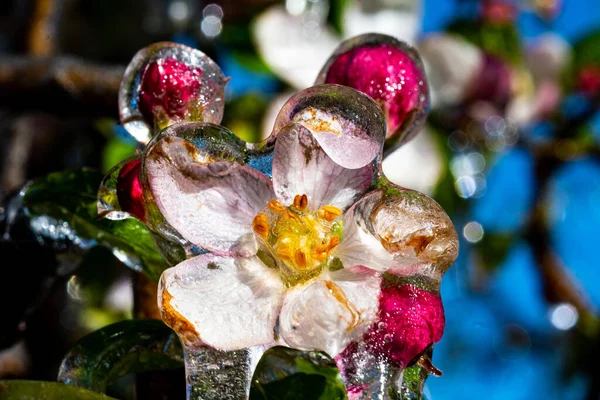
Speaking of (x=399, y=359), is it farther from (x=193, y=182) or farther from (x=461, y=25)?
(x=461, y=25)

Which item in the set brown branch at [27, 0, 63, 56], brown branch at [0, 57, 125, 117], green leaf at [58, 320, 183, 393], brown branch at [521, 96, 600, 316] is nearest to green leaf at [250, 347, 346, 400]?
green leaf at [58, 320, 183, 393]

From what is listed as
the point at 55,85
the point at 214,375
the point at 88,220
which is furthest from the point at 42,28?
the point at 214,375

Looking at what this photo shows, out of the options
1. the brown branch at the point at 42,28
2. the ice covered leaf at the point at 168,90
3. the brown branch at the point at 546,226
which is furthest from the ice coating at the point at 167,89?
the brown branch at the point at 546,226

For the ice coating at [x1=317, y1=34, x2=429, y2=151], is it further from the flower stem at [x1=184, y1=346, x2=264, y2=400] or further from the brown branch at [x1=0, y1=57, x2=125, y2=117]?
the brown branch at [x1=0, y1=57, x2=125, y2=117]

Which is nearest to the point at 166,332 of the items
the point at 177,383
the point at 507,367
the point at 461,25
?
the point at 177,383

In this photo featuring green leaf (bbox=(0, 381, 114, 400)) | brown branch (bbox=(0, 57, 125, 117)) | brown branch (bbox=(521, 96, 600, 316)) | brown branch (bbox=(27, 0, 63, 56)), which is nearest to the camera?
green leaf (bbox=(0, 381, 114, 400))

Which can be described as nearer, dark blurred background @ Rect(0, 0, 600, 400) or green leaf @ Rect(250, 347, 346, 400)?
green leaf @ Rect(250, 347, 346, 400)

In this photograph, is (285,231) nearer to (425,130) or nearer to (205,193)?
(205,193)
